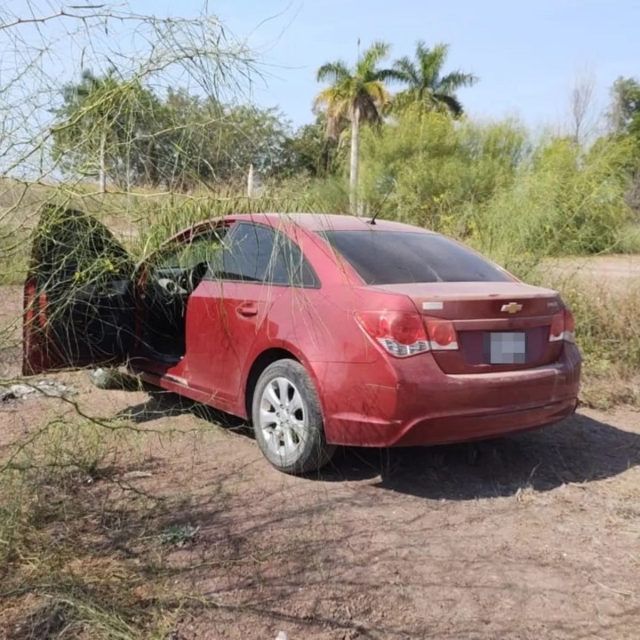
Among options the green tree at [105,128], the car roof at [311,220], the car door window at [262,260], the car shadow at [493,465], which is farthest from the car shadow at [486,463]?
the green tree at [105,128]

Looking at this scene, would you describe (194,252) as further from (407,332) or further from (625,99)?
(625,99)

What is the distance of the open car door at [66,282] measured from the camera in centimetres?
284

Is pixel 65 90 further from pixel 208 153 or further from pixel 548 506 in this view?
pixel 548 506

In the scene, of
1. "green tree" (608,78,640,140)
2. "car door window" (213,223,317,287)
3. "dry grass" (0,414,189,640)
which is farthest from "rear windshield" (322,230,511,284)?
"green tree" (608,78,640,140)

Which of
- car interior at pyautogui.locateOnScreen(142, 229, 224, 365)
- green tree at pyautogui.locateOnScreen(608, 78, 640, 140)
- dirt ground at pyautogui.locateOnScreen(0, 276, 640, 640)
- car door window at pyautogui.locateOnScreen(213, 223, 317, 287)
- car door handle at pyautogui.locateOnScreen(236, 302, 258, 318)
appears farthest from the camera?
green tree at pyautogui.locateOnScreen(608, 78, 640, 140)

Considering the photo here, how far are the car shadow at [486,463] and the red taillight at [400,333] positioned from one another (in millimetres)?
883

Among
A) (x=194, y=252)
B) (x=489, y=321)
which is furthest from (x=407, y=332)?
(x=194, y=252)

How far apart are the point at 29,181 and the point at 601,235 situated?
6.57 meters

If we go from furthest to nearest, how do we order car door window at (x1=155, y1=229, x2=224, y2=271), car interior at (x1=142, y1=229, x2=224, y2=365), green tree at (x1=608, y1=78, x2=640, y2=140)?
green tree at (x1=608, y1=78, x2=640, y2=140), car interior at (x1=142, y1=229, x2=224, y2=365), car door window at (x1=155, y1=229, x2=224, y2=271)

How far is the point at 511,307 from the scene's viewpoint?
12.6 feet

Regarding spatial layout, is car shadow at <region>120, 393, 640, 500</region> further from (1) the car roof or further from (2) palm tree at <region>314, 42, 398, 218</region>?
(2) palm tree at <region>314, 42, 398, 218</region>

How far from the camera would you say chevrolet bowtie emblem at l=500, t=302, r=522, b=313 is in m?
3.82

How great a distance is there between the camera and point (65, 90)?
2621 millimetres

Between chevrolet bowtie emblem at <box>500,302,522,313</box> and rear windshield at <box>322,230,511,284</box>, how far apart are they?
0.42 m
